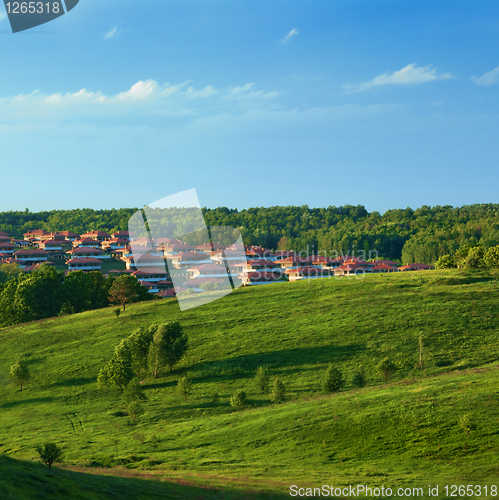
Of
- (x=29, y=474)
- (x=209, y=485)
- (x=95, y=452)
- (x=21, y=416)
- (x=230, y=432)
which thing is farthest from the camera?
(x=21, y=416)

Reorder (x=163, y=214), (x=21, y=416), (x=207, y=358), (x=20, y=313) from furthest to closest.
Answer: (x=20, y=313) < (x=207, y=358) < (x=21, y=416) < (x=163, y=214)

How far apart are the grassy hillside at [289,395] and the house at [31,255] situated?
82636 mm

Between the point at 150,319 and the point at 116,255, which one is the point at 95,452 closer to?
the point at 150,319

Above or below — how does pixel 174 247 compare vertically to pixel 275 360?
above

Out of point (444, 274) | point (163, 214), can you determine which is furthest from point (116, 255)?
point (163, 214)

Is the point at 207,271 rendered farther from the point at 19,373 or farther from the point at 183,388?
the point at 183,388

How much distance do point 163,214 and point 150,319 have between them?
196ft

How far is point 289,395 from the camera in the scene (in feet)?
147

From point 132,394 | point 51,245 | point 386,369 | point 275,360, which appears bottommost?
point 386,369

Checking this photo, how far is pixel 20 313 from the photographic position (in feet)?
261

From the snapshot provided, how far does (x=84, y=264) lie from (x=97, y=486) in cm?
12740

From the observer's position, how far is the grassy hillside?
28812mm

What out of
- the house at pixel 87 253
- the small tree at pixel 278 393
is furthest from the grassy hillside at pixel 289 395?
the house at pixel 87 253

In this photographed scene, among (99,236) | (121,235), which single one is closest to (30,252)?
(99,236)
